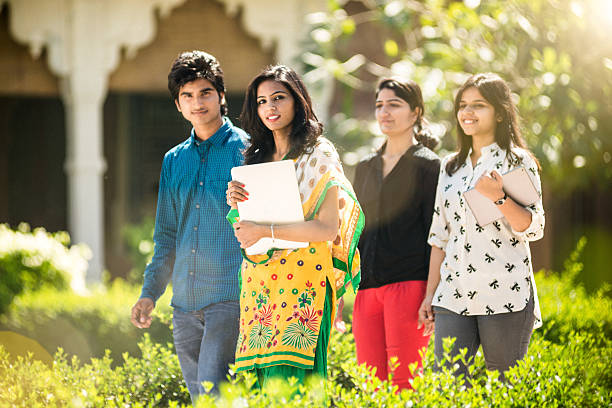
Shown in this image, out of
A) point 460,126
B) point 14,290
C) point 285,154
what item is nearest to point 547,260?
point 14,290

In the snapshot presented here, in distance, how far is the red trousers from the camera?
11.3 feet

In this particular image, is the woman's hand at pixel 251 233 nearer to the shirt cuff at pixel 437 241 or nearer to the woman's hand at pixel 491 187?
the woman's hand at pixel 491 187

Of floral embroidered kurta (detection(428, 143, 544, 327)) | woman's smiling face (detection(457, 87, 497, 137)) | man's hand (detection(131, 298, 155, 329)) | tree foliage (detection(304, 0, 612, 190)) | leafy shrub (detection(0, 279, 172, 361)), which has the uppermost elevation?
tree foliage (detection(304, 0, 612, 190))

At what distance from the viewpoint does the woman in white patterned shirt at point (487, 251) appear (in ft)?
9.80

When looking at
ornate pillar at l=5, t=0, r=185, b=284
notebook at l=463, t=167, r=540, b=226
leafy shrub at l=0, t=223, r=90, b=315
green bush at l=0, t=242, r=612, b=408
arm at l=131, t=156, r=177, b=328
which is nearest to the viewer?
green bush at l=0, t=242, r=612, b=408

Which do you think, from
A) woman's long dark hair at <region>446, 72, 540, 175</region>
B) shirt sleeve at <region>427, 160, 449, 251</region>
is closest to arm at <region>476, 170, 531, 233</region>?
woman's long dark hair at <region>446, 72, 540, 175</region>

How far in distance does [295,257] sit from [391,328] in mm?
941

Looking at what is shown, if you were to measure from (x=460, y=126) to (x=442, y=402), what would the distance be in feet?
3.75

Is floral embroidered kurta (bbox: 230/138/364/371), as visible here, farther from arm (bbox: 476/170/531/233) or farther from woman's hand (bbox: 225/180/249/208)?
arm (bbox: 476/170/531/233)

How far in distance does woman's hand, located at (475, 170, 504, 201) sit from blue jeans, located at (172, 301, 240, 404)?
100cm

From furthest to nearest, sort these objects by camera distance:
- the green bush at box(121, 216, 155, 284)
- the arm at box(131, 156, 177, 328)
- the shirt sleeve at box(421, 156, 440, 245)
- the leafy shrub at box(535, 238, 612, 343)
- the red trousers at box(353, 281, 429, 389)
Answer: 1. the green bush at box(121, 216, 155, 284)
2. the leafy shrub at box(535, 238, 612, 343)
3. the shirt sleeve at box(421, 156, 440, 245)
4. the red trousers at box(353, 281, 429, 389)
5. the arm at box(131, 156, 177, 328)

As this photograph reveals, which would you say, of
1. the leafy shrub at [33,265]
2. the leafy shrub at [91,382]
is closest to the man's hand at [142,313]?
the leafy shrub at [91,382]

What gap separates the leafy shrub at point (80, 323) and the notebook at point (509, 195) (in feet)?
11.6

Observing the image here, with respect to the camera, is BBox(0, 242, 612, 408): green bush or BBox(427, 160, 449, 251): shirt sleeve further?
BBox(427, 160, 449, 251): shirt sleeve
